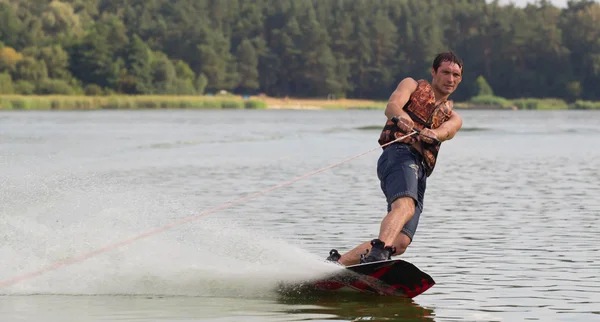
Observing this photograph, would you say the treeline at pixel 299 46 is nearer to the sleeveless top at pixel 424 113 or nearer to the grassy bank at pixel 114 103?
the grassy bank at pixel 114 103

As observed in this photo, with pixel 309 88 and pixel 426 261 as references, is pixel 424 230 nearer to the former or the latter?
pixel 426 261

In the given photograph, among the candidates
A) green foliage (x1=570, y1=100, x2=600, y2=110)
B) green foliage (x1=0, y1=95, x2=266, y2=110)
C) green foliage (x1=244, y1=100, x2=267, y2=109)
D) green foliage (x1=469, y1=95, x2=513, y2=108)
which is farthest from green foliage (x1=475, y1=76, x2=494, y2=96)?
green foliage (x1=0, y1=95, x2=266, y2=110)

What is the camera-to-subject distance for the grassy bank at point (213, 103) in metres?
106

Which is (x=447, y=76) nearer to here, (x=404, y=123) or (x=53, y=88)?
(x=404, y=123)

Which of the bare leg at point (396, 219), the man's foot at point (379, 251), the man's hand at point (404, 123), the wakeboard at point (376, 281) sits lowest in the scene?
the wakeboard at point (376, 281)

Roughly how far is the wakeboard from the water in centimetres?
10

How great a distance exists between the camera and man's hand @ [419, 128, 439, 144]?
31.2 feet

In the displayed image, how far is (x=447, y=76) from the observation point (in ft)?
31.9

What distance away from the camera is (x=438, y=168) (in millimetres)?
29188

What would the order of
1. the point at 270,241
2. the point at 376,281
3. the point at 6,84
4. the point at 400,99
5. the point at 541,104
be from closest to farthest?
the point at 400,99 → the point at 376,281 → the point at 270,241 → the point at 6,84 → the point at 541,104

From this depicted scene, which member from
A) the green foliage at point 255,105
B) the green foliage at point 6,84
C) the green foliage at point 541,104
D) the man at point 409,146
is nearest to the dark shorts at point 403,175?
the man at point 409,146

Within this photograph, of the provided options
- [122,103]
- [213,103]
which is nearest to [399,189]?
[213,103]

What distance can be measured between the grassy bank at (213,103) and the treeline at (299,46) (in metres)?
3.11

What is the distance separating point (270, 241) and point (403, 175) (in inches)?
71.6
